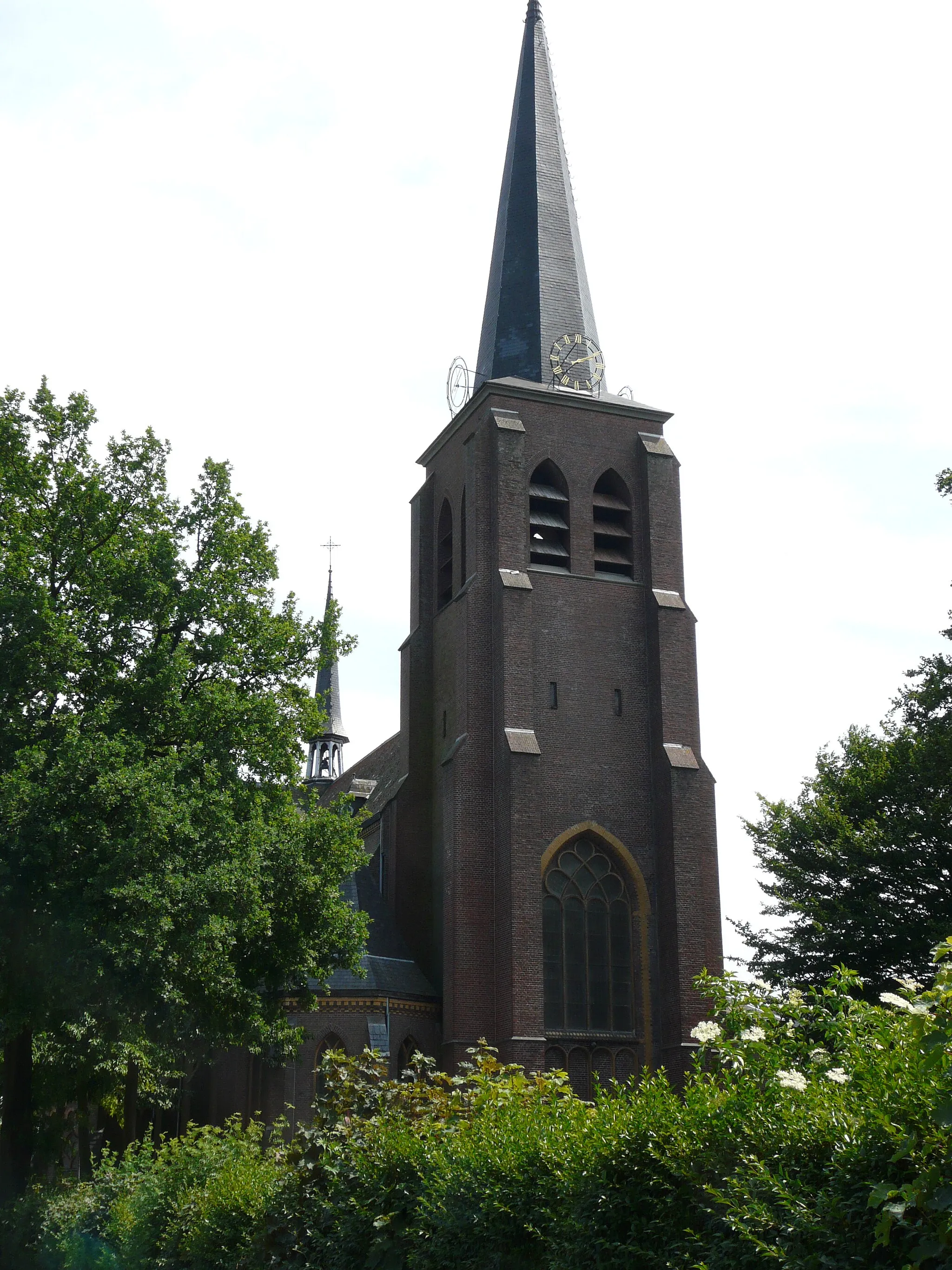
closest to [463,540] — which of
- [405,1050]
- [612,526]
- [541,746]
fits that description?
[612,526]

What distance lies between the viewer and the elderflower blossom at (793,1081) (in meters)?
6.99

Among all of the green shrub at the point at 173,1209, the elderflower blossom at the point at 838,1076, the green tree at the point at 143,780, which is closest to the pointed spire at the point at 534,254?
the green tree at the point at 143,780

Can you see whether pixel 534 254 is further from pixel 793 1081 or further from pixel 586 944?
pixel 793 1081

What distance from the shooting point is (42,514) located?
2042 cm

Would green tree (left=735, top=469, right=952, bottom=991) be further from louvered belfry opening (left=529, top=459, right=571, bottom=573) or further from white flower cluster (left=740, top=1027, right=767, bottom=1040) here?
white flower cluster (left=740, top=1027, right=767, bottom=1040)

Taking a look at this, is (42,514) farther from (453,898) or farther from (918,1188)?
(918,1188)

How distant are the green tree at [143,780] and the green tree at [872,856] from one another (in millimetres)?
12135

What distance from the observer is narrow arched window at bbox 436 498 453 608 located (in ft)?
121

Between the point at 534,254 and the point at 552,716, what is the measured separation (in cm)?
1323

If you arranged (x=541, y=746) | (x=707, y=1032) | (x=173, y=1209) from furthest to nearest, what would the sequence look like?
1. (x=541, y=746)
2. (x=173, y=1209)
3. (x=707, y=1032)

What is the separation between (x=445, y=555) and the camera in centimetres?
3741

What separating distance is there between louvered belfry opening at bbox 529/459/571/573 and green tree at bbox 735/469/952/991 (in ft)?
26.7

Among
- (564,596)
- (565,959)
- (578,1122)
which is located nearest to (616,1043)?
(565,959)

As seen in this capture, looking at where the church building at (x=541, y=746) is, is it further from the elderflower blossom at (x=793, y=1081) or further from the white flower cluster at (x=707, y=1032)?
the elderflower blossom at (x=793, y=1081)
